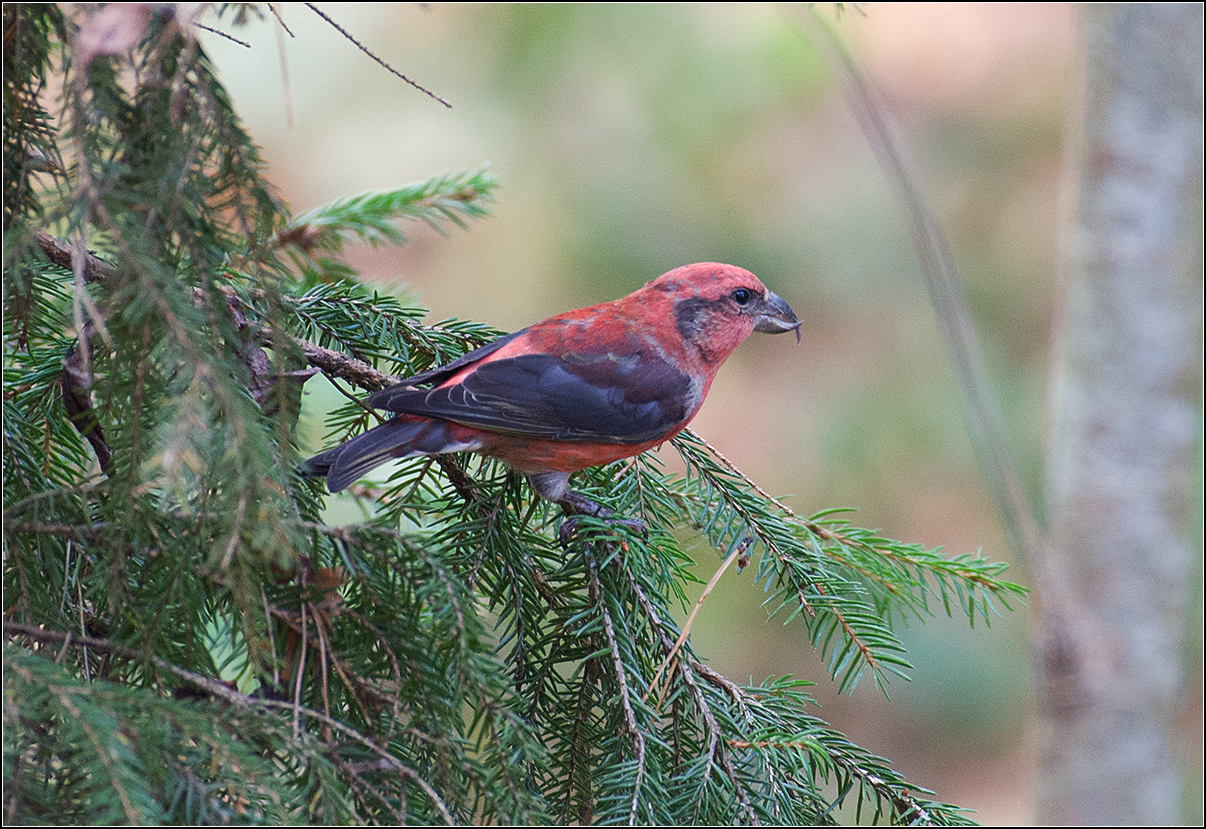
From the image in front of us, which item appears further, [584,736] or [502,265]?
[502,265]

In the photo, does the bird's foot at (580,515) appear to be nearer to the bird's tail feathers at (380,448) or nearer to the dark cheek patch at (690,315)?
the bird's tail feathers at (380,448)

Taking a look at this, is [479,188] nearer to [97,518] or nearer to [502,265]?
[97,518]

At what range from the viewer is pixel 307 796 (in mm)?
1062

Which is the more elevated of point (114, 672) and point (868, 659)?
point (868, 659)

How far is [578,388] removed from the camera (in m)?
2.28

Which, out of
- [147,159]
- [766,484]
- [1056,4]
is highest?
[1056,4]

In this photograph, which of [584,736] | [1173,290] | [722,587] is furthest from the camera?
[722,587]

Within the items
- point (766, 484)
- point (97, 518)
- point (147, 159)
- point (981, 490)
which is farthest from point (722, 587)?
point (147, 159)

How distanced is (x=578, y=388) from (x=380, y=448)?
60 cm

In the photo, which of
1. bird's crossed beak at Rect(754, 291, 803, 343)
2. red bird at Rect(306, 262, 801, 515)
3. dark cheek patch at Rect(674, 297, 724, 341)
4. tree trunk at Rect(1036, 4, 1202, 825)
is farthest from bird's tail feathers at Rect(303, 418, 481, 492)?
tree trunk at Rect(1036, 4, 1202, 825)

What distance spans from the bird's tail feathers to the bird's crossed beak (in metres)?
0.99

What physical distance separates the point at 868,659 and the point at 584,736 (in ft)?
1.82

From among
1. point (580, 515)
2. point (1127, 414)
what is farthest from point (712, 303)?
point (1127, 414)

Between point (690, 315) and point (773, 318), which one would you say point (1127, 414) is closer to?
point (773, 318)
